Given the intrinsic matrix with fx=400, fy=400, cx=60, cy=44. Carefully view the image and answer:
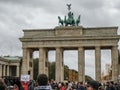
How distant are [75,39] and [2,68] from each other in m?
23.3

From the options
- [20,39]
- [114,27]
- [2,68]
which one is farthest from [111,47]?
[2,68]

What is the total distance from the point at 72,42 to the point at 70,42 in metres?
0.44

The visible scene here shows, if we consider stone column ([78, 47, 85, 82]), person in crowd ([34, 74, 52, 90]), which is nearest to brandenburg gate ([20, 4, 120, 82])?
stone column ([78, 47, 85, 82])

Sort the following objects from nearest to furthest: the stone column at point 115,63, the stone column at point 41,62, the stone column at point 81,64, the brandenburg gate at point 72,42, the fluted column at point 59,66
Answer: the stone column at point 115,63
the brandenburg gate at point 72,42
the stone column at point 81,64
the fluted column at point 59,66
the stone column at point 41,62

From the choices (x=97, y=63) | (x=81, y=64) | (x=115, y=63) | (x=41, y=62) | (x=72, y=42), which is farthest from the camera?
(x=41, y=62)

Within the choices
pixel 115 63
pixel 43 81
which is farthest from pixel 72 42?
pixel 43 81

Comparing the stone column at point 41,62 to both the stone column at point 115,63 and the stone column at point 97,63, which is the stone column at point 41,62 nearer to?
the stone column at point 97,63

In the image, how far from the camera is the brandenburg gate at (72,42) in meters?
85.5

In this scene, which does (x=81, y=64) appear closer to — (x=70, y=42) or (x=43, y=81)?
(x=70, y=42)

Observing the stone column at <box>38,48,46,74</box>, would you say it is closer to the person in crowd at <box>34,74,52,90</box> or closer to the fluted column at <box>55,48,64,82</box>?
the fluted column at <box>55,48,64,82</box>

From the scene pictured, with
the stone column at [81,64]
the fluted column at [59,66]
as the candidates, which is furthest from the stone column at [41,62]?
the stone column at [81,64]

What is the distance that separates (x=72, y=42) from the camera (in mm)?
87125

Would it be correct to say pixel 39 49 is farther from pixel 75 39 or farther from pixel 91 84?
pixel 91 84

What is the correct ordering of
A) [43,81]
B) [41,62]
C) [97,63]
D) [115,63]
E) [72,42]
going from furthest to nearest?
[41,62] < [72,42] < [97,63] < [115,63] < [43,81]
